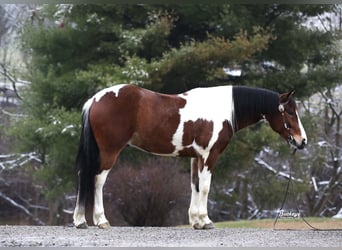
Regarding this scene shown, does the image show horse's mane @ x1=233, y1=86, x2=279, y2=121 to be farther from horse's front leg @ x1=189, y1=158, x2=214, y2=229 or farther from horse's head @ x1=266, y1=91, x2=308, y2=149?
horse's front leg @ x1=189, y1=158, x2=214, y2=229

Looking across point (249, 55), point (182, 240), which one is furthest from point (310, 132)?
point (182, 240)

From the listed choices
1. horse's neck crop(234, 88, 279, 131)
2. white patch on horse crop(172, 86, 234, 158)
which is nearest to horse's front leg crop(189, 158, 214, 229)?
white patch on horse crop(172, 86, 234, 158)

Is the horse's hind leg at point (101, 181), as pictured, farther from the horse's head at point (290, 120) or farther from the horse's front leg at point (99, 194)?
the horse's head at point (290, 120)

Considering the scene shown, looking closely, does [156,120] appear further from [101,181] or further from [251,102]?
[251,102]

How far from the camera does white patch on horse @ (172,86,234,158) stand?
28.7ft

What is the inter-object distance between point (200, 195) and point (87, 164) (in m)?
1.40

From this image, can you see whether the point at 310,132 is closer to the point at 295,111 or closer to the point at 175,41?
the point at 175,41

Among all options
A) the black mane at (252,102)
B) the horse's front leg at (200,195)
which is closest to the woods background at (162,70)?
the horse's front leg at (200,195)

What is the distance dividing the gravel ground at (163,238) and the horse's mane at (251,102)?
1.45 meters

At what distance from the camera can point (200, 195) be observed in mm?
8781

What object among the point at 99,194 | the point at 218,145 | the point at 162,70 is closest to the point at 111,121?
the point at 99,194

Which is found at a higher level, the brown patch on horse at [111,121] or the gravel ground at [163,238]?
the brown patch on horse at [111,121]

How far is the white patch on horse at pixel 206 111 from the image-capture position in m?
8.75

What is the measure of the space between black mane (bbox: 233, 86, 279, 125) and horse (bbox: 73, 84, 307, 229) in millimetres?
12
